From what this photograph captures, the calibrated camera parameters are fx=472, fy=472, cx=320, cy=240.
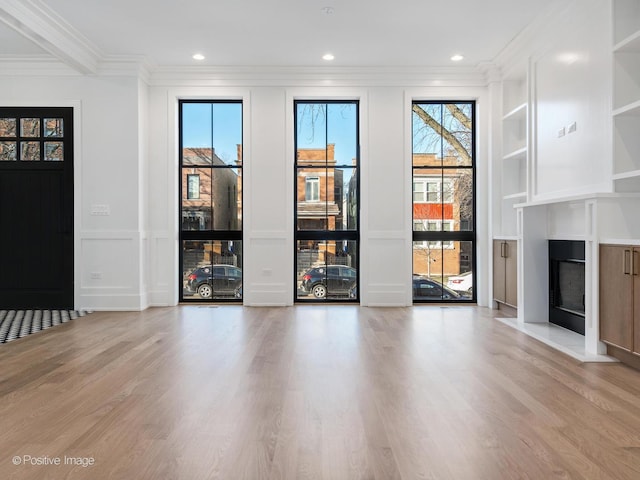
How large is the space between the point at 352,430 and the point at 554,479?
2.66 feet

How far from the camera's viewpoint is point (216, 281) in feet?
20.6

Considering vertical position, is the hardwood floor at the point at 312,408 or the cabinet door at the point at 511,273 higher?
the cabinet door at the point at 511,273

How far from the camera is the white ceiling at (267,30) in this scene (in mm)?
4441

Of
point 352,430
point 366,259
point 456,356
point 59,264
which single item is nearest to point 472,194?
point 366,259

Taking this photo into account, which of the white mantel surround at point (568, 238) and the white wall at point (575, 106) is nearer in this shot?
the white mantel surround at point (568, 238)

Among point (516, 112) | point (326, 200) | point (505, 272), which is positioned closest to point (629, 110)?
point (516, 112)

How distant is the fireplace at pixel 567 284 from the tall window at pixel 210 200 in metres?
3.70

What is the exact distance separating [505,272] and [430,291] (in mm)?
1074

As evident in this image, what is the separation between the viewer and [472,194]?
625 centimetres

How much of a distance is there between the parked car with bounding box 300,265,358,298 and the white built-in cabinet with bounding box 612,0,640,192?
11.2ft

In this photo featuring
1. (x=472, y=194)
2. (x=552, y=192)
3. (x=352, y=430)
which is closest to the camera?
(x=352, y=430)

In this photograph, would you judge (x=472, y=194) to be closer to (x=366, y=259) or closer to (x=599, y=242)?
(x=366, y=259)

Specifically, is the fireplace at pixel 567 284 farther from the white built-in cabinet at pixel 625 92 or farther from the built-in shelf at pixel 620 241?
the white built-in cabinet at pixel 625 92

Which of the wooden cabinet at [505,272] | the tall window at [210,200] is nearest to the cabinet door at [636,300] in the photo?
the wooden cabinet at [505,272]
